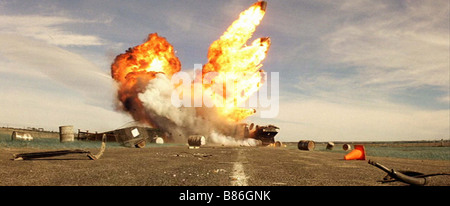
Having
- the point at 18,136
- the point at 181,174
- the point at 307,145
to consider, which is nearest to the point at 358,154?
the point at 181,174

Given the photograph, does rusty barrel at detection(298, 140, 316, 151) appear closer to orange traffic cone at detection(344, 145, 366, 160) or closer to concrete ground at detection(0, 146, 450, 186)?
orange traffic cone at detection(344, 145, 366, 160)

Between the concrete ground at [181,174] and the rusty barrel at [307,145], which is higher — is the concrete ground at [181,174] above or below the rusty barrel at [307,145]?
Result: above

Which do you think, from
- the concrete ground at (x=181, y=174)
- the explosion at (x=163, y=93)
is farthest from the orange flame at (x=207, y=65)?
the concrete ground at (x=181, y=174)

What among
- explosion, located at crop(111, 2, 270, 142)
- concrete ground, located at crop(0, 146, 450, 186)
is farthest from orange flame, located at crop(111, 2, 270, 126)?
concrete ground, located at crop(0, 146, 450, 186)

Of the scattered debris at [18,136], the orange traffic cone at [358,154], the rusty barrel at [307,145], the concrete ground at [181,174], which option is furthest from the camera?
the scattered debris at [18,136]

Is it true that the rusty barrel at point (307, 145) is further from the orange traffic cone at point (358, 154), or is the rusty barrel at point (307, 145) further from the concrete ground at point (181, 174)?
the concrete ground at point (181, 174)

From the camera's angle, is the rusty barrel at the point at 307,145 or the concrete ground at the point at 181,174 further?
the rusty barrel at the point at 307,145

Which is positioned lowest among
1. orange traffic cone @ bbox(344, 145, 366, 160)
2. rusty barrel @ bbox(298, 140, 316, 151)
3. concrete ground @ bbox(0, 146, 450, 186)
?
rusty barrel @ bbox(298, 140, 316, 151)

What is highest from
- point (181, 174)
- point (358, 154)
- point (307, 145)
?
point (181, 174)

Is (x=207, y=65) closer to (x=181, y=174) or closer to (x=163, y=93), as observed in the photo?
(x=163, y=93)
